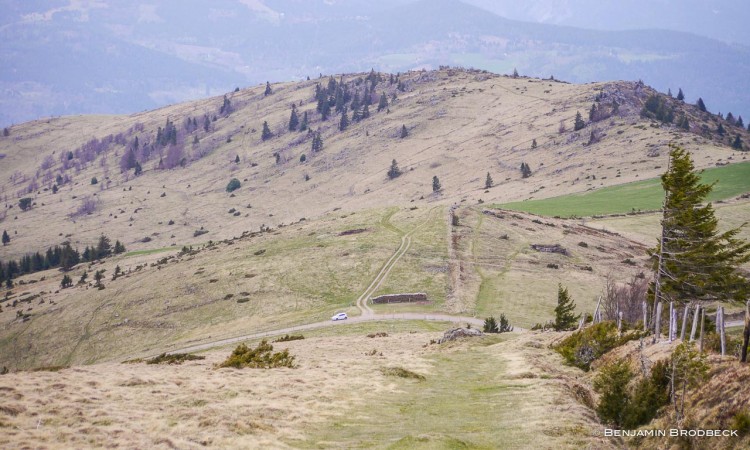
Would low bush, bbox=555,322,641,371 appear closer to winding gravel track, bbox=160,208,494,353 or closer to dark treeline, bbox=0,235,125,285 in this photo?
winding gravel track, bbox=160,208,494,353

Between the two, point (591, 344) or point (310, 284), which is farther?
point (310, 284)

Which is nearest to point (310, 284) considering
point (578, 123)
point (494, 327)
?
point (494, 327)

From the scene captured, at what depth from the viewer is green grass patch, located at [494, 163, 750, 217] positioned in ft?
408

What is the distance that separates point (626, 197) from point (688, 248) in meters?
101

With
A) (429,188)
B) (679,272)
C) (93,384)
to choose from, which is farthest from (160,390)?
(429,188)

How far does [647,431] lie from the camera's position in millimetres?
20109

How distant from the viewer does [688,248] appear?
126 ft

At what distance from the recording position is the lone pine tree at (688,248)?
3553cm

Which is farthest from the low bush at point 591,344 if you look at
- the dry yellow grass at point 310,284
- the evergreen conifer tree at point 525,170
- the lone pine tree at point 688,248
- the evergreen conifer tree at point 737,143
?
the evergreen conifer tree at point 737,143

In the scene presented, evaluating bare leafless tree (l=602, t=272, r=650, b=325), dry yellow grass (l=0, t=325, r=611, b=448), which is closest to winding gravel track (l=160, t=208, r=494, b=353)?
bare leafless tree (l=602, t=272, r=650, b=325)

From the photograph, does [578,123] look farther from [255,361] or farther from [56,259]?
[255,361]

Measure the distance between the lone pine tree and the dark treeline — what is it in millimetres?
154231

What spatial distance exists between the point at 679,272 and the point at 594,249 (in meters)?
63.1

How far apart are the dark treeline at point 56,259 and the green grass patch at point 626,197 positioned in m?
113
